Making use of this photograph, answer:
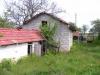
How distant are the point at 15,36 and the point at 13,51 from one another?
9.34ft

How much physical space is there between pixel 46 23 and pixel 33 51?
7.91 metres

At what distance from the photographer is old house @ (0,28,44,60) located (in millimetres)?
20406

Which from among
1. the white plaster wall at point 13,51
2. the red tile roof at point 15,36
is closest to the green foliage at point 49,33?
the red tile roof at point 15,36

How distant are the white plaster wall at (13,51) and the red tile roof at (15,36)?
0.34 metres

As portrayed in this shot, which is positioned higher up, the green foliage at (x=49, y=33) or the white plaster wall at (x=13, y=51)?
the green foliage at (x=49, y=33)

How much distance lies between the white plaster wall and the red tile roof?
343mm

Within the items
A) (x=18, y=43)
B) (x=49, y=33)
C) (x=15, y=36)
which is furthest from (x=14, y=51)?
(x=49, y=33)

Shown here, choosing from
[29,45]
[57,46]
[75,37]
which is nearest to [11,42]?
[29,45]

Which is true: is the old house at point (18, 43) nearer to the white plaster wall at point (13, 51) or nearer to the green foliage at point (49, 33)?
the white plaster wall at point (13, 51)

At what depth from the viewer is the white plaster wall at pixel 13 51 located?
19844mm

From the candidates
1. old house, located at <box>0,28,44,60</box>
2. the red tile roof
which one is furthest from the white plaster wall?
the red tile roof

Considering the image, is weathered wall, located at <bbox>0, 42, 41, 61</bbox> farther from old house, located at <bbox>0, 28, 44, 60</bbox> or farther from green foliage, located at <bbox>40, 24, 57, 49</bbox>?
green foliage, located at <bbox>40, 24, 57, 49</bbox>

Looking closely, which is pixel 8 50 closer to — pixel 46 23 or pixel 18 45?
pixel 18 45

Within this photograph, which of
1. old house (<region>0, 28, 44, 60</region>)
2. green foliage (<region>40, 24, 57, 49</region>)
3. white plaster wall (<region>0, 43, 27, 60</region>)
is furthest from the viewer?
green foliage (<region>40, 24, 57, 49</region>)
